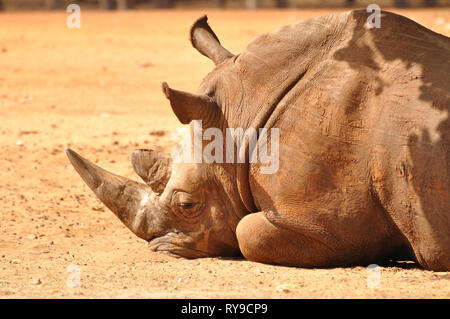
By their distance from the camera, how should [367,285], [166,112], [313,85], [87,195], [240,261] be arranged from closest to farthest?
1. [367,285]
2. [313,85]
3. [240,261]
4. [87,195]
5. [166,112]

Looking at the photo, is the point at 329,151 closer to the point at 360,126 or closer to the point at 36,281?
the point at 360,126

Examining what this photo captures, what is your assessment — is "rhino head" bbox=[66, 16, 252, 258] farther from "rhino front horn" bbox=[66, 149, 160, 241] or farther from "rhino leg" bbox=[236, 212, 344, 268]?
"rhino leg" bbox=[236, 212, 344, 268]

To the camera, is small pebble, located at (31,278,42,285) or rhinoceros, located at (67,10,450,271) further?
small pebble, located at (31,278,42,285)

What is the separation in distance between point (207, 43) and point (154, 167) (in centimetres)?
93

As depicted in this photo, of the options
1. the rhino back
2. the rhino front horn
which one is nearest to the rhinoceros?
the rhino back

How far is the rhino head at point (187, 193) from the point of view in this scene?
5.61 metres

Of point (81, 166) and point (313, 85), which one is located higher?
point (313, 85)

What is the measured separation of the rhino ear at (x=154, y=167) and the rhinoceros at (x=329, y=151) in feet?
0.31

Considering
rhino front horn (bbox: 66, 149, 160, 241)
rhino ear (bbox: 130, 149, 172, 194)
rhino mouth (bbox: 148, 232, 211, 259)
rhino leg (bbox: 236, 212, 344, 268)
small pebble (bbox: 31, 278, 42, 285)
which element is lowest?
small pebble (bbox: 31, 278, 42, 285)

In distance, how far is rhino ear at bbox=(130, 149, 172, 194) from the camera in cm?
591

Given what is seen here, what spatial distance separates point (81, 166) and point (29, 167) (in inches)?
113

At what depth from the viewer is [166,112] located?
1174cm
